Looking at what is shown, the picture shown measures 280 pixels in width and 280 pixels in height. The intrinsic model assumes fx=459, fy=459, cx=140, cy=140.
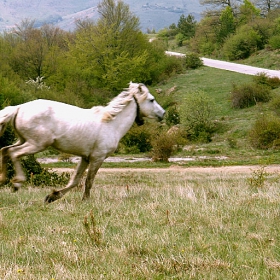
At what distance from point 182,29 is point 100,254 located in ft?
305

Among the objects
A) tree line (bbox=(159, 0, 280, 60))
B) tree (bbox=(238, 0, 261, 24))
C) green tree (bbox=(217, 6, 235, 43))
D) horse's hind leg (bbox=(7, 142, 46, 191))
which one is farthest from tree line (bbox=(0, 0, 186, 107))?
horse's hind leg (bbox=(7, 142, 46, 191))

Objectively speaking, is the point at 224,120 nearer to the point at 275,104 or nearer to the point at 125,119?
the point at 275,104

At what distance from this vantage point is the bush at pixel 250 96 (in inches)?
1455

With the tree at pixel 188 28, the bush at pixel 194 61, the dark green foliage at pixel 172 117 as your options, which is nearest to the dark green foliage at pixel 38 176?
the dark green foliage at pixel 172 117

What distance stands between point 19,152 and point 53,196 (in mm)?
926

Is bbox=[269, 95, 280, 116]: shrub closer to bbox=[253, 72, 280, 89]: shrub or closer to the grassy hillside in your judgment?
the grassy hillside

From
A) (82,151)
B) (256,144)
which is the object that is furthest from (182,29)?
(82,151)

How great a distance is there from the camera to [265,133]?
27359 mm

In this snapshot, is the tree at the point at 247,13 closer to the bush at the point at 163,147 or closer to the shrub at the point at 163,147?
the bush at the point at 163,147

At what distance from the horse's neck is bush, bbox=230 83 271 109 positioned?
97.0 ft

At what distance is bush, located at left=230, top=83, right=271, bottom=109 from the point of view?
36969 millimetres

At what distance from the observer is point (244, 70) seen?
50.5 metres

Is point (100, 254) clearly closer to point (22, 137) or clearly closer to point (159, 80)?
point (22, 137)

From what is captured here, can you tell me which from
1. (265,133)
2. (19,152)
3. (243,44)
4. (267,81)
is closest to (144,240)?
(19,152)
